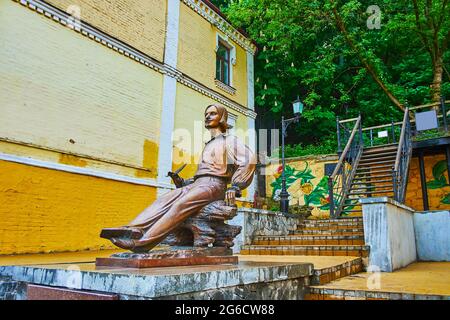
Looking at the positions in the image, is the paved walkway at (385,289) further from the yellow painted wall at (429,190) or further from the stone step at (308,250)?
the yellow painted wall at (429,190)

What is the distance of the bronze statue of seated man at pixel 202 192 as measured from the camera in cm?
288

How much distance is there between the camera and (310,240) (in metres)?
6.42

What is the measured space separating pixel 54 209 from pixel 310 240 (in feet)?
17.1

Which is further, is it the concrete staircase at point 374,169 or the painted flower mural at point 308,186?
the painted flower mural at point 308,186

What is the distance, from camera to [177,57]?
1140cm

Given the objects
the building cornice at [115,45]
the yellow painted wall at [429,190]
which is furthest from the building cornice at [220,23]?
the yellow painted wall at [429,190]

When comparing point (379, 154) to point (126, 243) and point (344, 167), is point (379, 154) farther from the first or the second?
point (126, 243)

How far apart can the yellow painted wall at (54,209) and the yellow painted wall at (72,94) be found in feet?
2.35

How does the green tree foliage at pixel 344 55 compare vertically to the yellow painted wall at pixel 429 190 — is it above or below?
above

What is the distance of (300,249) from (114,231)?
3.87 metres

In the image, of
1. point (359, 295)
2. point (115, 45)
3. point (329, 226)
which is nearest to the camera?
point (359, 295)

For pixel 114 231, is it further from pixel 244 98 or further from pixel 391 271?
pixel 244 98

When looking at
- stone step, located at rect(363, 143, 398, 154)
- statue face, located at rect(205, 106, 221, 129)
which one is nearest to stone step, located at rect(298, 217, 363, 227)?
stone step, located at rect(363, 143, 398, 154)

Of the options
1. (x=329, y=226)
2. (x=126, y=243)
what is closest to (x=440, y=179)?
(x=329, y=226)
